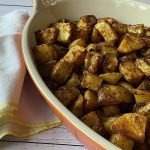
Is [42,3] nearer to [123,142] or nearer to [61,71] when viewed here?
[61,71]

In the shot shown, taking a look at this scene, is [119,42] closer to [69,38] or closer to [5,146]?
[69,38]

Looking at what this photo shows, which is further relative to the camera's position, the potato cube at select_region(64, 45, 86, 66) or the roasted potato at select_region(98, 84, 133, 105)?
the potato cube at select_region(64, 45, 86, 66)

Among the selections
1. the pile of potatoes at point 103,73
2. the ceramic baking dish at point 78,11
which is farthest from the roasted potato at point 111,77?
the ceramic baking dish at point 78,11

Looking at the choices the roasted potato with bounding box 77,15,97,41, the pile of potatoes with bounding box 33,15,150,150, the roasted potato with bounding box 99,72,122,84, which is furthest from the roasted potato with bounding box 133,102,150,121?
the roasted potato with bounding box 77,15,97,41

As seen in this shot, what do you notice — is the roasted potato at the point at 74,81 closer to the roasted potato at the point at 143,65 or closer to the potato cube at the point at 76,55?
the potato cube at the point at 76,55

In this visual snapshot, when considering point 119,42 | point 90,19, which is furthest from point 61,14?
point 119,42

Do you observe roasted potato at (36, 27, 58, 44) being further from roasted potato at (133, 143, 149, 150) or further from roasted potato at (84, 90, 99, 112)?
roasted potato at (133, 143, 149, 150)
